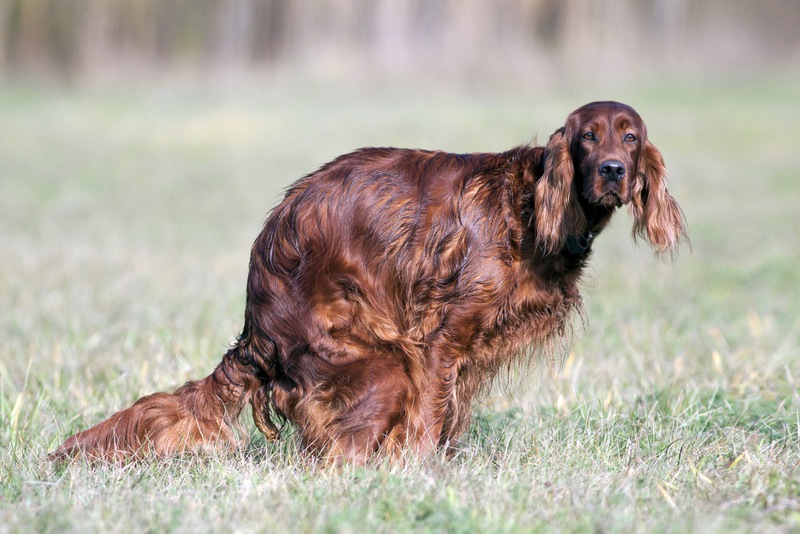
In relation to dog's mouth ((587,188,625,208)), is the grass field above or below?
below

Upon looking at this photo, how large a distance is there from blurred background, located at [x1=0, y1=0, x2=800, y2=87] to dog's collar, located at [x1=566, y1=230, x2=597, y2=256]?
24216 millimetres

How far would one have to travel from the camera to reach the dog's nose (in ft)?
11.3

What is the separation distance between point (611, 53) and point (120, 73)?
17.2 meters

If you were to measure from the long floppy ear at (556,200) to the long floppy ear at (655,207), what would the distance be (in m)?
0.26

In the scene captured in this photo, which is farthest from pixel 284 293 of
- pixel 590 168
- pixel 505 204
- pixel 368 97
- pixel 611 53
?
pixel 611 53

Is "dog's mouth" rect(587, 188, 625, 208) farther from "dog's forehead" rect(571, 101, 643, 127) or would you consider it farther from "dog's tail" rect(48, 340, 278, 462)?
"dog's tail" rect(48, 340, 278, 462)

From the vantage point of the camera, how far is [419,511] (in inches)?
116

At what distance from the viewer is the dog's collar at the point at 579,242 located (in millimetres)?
3641

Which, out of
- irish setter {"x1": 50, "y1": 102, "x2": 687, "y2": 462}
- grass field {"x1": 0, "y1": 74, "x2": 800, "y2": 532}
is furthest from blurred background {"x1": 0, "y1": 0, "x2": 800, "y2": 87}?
irish setter {"x1": 50, "y1": 102, "x2": 687, "y2": 462}

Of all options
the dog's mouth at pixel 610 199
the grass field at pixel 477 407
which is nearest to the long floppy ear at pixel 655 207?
the dog's mouth at pixel 610 199

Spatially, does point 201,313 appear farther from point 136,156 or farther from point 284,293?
point 136,156

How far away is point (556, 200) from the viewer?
3.46 meters

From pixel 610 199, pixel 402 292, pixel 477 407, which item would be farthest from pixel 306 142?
pixel 610 199

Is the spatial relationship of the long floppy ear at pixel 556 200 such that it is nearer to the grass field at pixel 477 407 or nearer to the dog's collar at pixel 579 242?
the dog's collar at pixel 579 242
